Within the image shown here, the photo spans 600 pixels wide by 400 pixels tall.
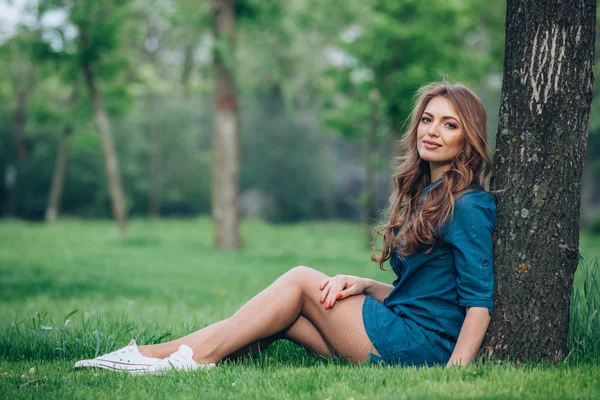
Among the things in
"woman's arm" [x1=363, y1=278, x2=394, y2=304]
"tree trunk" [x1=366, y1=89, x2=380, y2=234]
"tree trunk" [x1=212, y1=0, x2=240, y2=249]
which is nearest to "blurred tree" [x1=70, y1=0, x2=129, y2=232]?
"tree trunk" [x1=212, y1=0, x2=240, y2=249]

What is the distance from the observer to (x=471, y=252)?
118 inches

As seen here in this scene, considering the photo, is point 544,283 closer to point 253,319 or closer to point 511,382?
point 511,382

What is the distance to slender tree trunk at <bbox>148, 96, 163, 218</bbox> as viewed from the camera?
3281 centimetres

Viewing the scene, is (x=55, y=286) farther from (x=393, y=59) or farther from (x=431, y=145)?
(x=393, y=59)

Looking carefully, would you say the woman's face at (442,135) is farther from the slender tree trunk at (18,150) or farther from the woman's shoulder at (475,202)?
the slender tree trunk at (18,150)

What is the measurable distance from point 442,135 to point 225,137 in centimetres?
1094

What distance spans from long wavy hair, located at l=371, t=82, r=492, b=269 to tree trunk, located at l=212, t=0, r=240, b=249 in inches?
418

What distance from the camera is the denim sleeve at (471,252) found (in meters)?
3.01

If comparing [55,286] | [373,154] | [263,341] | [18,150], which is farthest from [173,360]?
[18,150]

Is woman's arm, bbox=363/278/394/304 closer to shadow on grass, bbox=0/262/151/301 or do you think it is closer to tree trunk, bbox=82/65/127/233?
shadow on grass, bbox=0/262/151/301

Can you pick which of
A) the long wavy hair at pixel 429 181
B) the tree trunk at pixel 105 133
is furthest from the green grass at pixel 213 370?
the tree trunk at pixel 105 133

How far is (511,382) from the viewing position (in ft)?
9.09

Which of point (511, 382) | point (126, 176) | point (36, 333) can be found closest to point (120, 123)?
point (126, 176)

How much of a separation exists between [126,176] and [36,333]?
30.2 metres
